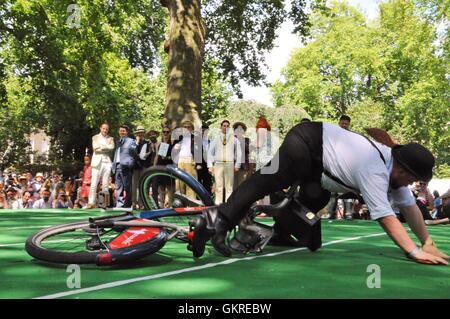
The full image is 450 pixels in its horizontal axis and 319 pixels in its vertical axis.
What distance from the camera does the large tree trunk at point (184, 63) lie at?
15.8m

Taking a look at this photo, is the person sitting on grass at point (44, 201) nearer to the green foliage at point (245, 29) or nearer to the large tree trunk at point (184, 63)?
the large tree trunk at point (184, 63)

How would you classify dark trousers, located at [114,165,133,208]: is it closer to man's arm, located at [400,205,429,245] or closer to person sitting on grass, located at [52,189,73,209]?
person sitting on grass, located at [52,189,73,209]

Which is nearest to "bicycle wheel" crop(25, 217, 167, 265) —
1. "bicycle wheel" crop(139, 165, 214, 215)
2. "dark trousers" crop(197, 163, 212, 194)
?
"bicycle wheel" crop(139, 165, 214, 215)

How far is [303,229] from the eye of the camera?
A: 5266 mm

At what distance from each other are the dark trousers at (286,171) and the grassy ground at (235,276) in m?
0.46

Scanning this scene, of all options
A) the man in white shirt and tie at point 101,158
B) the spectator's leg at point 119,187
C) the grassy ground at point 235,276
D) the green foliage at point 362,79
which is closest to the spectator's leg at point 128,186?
the spectator's leg at point 119,187

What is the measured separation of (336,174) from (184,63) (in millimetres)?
11900

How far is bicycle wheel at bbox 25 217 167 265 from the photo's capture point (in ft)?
14.4

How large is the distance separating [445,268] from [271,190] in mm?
1473

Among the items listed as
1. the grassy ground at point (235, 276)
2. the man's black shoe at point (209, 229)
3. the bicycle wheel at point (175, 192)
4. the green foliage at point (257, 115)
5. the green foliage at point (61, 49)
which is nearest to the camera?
the grassy ground at point (235, 276)

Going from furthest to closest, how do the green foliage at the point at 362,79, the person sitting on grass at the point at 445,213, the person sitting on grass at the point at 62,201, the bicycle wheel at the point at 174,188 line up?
the green foliage at the point at 362,79 < the person sitting on grass at the point at 62,201 < the person sitting on grass at the point at 445,213 < the bicycle wheel at the point at 174,188

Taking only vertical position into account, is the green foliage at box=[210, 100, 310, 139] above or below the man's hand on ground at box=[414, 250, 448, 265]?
above

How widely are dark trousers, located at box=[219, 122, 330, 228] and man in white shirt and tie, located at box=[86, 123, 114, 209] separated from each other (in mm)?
9060

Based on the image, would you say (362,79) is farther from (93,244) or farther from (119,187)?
(93,244)
